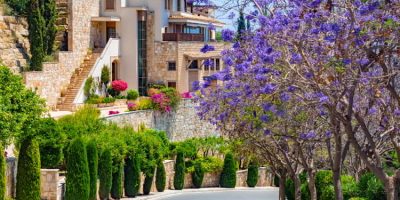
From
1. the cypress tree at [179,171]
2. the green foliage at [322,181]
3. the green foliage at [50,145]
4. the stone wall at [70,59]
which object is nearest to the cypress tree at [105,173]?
the green foliage at [50,145]

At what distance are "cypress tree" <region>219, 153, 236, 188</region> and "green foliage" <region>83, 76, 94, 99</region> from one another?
34.2ft

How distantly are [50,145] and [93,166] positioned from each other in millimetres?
2511

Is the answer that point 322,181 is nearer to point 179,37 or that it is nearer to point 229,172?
point 229,172

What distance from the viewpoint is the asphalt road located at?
146 feet

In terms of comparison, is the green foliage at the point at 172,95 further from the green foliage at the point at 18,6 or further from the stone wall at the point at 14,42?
the green foliage at the point at 18,6

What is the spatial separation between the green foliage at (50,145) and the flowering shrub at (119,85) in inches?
889

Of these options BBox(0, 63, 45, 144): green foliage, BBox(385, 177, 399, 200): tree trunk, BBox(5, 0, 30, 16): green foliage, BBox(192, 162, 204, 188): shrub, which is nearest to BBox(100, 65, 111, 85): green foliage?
BBox(5, 0, 30, 16): green foliage

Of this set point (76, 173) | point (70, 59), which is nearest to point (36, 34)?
point (70, 59)

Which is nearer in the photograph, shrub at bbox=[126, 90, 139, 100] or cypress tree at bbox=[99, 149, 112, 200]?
cypress tree at bbox=[99, 149, 112, 200]

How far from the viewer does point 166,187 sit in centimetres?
4853

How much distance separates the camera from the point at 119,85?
197ft

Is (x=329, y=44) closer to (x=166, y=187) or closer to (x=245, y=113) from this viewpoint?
(x=245, y=113)

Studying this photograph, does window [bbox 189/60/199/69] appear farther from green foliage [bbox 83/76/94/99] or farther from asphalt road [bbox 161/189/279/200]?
asphalt road [bbox 161/189/279/200]

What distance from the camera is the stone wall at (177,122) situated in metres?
54.0
